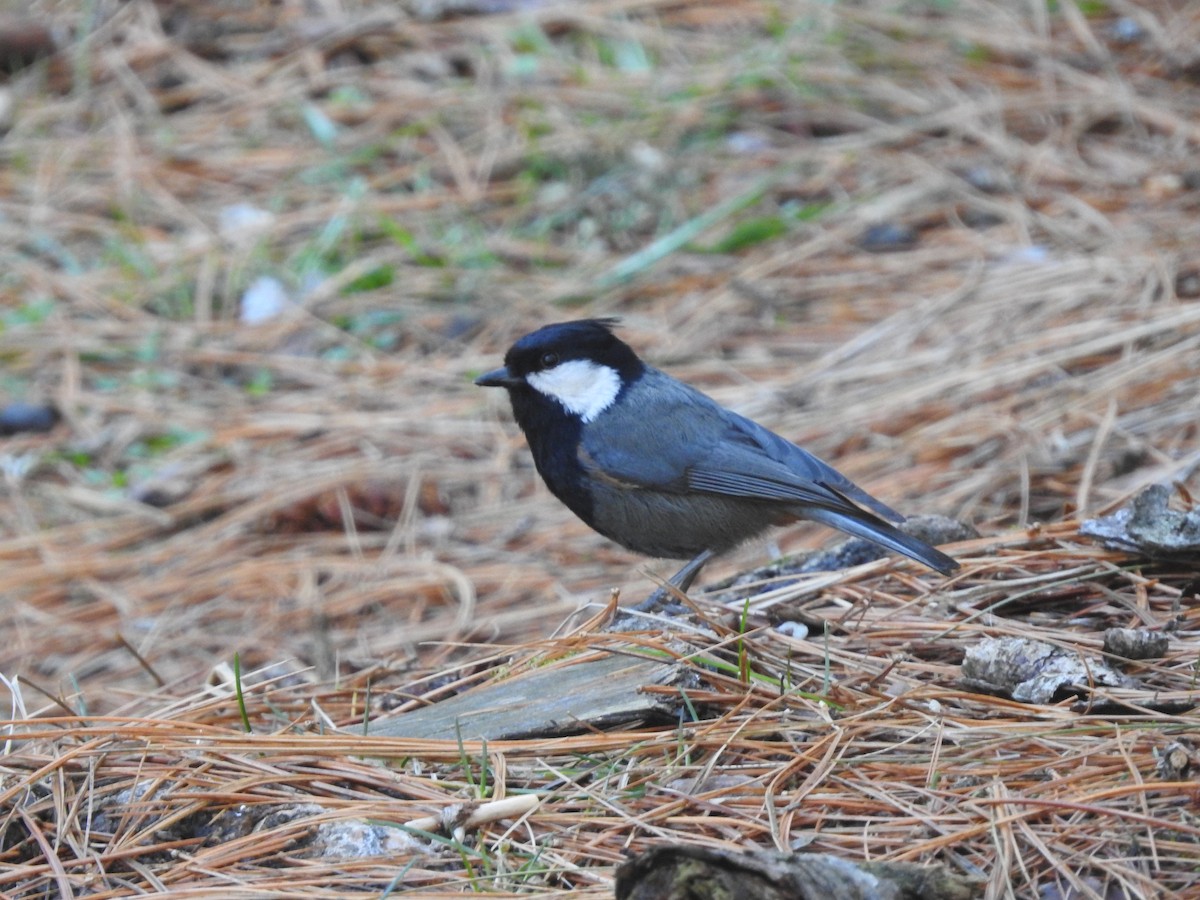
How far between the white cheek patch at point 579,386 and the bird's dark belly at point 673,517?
22 centimetres

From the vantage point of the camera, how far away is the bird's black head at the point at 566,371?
11.6ft

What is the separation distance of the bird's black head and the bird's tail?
631 mm

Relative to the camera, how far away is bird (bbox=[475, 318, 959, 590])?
3.47 m

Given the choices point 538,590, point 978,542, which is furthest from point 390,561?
point 978,542

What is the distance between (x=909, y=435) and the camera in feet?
14.5

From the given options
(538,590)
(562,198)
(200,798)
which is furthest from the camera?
(562,198)

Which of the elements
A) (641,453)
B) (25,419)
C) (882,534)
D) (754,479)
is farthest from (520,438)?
(882,534)

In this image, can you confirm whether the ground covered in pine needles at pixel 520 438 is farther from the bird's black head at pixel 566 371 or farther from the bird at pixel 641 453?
the bird's black head at pixel 566 371

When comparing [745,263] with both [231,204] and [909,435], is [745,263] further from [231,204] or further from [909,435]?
[231,204]

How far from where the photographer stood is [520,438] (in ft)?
16.5

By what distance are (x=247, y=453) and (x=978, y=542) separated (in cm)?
290

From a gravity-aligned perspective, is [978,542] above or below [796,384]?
above

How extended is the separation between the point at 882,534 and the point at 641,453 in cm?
73

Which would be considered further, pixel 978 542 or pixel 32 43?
pixel 32 43
